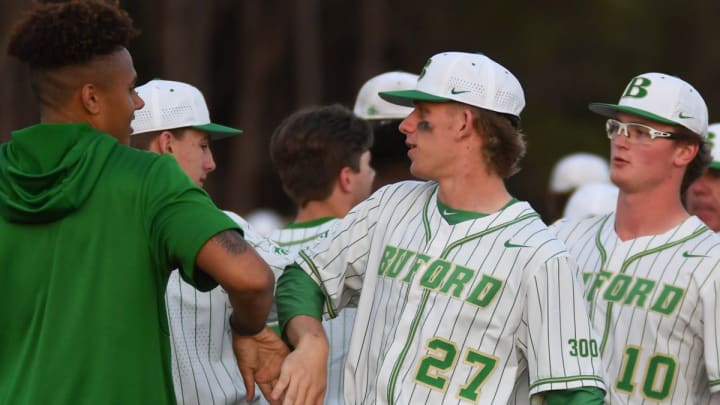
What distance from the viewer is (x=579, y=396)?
4199 mm

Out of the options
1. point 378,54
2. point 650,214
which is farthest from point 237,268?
point 378,54

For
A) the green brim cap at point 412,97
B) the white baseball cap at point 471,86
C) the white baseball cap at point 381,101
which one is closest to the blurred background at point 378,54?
the white baseball cap at point 381,101

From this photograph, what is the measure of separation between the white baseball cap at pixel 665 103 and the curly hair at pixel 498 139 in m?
0.70

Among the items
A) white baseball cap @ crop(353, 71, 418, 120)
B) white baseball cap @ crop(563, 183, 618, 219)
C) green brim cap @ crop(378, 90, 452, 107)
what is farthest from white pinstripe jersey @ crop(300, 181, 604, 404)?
white baseball cap @ crop(563, 183, 618, 219)

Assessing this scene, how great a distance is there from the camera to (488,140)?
14.9 feet

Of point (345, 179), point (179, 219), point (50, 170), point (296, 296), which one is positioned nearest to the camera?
point (179, 219)

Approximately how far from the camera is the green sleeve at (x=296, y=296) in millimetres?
4539

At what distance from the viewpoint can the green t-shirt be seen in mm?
3701

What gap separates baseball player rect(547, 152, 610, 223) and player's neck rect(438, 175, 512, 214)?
166 inches

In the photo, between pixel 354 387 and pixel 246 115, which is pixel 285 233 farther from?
pixel 246 115

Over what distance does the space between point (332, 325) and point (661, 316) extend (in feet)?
4.83

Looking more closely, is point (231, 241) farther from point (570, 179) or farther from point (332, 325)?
point (570, 179)

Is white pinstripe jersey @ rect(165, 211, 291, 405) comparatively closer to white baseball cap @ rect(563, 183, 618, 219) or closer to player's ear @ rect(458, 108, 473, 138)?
player's ear @ rect(458, 108, 473, 138)

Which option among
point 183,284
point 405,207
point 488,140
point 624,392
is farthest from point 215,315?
point 624,392
